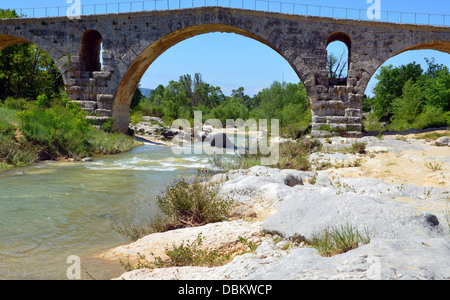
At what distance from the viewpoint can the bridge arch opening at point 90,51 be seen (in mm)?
15797

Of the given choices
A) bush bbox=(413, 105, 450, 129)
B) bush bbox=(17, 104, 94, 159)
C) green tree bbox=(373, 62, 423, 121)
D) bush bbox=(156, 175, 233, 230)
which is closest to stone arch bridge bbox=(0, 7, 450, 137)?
bush bbox=(17, 104, 94, 159)

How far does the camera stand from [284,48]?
14000mm

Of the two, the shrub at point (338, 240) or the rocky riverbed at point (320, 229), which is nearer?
the rocky riverbed at point (320, 229)

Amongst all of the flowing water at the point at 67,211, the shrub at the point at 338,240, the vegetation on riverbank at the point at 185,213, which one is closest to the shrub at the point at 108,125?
the flowing water at the point at 67,211

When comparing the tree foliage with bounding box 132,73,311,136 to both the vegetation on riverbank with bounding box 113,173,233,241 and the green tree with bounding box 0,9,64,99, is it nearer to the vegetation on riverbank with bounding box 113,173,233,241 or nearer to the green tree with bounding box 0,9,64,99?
the green tree with bounding box 0,9,64,99

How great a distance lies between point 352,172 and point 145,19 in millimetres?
11277

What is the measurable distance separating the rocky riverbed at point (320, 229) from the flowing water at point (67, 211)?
1.65ft

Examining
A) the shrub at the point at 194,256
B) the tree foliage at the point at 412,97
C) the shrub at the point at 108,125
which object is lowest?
the shrub at the point at 194,256

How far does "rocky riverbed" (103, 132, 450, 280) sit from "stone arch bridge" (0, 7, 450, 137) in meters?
7.89

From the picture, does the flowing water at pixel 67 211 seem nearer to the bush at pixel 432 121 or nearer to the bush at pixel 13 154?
the bush at pixel 13 154

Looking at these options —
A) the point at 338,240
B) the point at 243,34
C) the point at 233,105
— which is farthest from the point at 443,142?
the point at 233,105

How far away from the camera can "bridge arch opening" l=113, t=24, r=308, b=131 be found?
→ 14439mm
